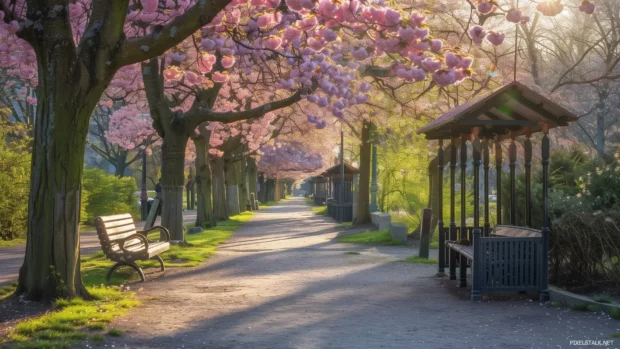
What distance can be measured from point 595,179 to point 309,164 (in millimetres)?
60385

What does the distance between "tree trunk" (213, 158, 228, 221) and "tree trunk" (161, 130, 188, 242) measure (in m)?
17.3

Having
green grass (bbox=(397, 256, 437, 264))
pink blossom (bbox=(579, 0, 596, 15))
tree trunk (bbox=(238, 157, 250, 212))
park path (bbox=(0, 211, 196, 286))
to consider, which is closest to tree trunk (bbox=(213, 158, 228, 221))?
park path (bbox=(0, 211, 196, 286))

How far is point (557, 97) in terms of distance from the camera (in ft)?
95.4

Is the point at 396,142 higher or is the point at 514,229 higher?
the point at 396,142

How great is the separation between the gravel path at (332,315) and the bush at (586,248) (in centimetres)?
123

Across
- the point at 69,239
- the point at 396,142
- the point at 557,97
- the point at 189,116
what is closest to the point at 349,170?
the point at 396,142

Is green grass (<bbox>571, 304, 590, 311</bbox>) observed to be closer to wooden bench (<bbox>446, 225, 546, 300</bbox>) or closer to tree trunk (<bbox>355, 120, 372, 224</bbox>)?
wooden bench (<bbox>446, 225, 546, 300</bbox>)

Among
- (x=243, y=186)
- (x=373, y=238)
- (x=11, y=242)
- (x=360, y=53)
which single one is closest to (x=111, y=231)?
(x=360, y=53)

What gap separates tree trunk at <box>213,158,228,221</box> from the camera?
37616mm

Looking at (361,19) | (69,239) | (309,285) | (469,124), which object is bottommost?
(309,285)

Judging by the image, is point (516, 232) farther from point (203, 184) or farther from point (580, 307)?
point (203, 184)

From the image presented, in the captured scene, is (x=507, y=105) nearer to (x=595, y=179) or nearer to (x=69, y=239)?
(x=69, y=239)

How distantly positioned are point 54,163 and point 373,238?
16.8 m

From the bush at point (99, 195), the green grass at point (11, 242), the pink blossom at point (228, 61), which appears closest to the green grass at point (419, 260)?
the pink blossom at point (228, 61)
